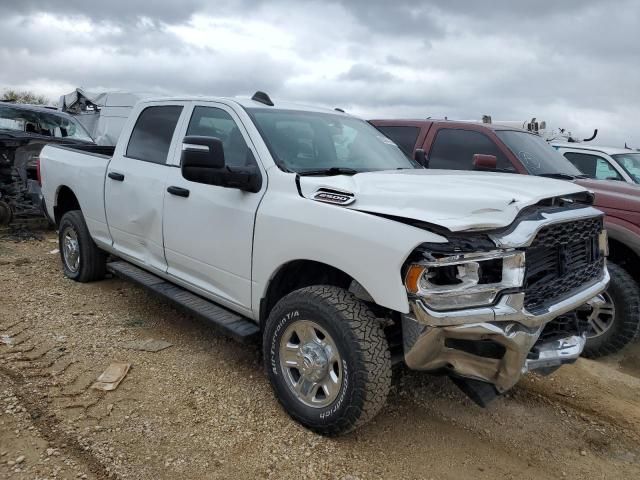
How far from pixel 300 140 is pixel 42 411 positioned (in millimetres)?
2345

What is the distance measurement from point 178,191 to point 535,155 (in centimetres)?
391

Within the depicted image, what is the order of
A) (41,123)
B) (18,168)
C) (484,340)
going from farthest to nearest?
(41,123), (18,168), (484,340)

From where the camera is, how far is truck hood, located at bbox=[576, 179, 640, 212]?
472cm

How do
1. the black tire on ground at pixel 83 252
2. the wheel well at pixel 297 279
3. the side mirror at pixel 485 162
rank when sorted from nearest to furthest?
the wheel well at pixel 297 279 < the side mirror at pixel 485 162 < the black tire on ground at pixel 83 252

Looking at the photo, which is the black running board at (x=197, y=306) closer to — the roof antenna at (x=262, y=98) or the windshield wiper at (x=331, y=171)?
the windshield wiper at (x=331, y=171)

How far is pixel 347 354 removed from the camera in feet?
A: 9.21

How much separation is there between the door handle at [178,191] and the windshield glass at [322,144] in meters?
0.73

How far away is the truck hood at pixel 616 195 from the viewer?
4719 millimetres

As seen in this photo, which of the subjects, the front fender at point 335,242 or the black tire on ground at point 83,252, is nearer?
the front fender at point 335,242

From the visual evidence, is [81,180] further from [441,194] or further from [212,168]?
[441,194]

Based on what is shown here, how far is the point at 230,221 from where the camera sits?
11.5 feet

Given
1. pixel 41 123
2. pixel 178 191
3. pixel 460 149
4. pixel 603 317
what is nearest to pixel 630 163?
pixel 460 149

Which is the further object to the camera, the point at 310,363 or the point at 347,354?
the point at 310,363

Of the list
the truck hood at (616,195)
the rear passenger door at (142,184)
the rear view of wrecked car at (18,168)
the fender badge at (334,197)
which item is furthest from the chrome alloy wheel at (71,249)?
the truck hood at (616,195)
